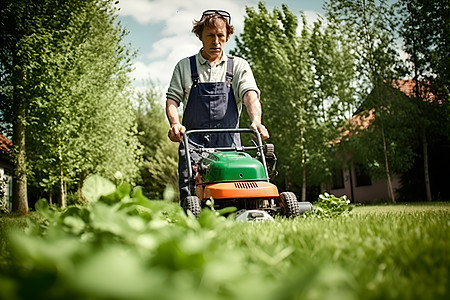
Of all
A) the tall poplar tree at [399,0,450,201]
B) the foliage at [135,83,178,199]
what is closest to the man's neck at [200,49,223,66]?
the tall poplar tree at [399,0,450,201]

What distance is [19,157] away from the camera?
13.1m

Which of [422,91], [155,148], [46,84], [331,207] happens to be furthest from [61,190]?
[155,148]

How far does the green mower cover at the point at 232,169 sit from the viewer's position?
3.90 m

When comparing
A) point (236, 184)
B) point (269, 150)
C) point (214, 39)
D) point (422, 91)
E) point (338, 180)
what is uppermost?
point (422, 91)

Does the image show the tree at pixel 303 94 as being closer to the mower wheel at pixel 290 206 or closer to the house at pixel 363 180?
the house at pixel 363 180

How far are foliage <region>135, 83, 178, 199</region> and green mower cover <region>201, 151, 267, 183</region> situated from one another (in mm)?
24857

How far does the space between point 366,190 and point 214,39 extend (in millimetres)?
17806

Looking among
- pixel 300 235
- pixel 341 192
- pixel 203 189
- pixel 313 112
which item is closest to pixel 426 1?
pixel 313 112

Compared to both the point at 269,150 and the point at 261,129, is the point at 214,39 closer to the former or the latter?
the point at 261,129

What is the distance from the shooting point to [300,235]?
81.7 inches

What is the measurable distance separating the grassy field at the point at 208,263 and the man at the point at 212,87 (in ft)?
8.09

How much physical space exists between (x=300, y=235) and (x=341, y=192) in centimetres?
2209

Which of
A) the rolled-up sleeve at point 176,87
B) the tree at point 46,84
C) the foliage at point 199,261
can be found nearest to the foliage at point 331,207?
the rolled-up sleeve at point 176,87

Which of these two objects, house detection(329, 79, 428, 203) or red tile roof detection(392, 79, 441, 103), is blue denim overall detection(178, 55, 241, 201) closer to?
house detection(329, 79, 428, 203)
